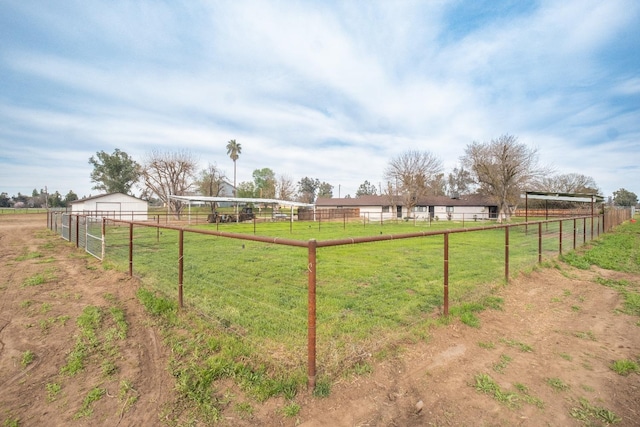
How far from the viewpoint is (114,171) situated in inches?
1983

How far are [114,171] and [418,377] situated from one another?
60.9 m

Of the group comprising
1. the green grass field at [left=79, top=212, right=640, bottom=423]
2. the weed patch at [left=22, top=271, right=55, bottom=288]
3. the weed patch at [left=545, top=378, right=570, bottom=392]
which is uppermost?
the weed patch at [left=22, top=271, right=55, bottom=288]

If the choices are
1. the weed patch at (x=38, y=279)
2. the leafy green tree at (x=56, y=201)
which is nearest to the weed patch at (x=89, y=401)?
the weed patch at (x=38, y=279)

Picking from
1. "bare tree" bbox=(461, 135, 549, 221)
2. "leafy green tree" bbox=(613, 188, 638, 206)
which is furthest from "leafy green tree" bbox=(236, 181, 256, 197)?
"leafy green tree" bbox=(613, 188, 638, 206)

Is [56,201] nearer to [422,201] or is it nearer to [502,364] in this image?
[422,201]

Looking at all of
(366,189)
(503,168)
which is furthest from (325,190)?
(503,168)

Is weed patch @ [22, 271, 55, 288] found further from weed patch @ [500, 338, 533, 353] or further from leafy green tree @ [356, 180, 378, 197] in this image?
leafy green tree @ [356, 180, 378, 197]

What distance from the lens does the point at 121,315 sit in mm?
4246

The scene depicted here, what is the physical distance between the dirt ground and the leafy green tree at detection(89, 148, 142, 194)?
5494 centimetres

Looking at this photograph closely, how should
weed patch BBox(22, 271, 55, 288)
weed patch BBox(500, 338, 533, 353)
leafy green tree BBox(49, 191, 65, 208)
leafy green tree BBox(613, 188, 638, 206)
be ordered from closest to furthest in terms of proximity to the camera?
weed patch BBox(500, 338, 533, 353) < weed patch BBox(22, 271, 55, 288) < leafy green tree BBox(49, 191, 65, 208) < leafy green tree BBox(613, 188, 638, 206)

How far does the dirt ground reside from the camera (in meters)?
2.32

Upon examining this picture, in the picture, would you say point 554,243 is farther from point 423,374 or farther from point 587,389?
point 423,374

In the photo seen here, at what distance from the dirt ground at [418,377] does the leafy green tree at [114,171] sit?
54.9m

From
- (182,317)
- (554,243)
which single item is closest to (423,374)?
(182,317)
